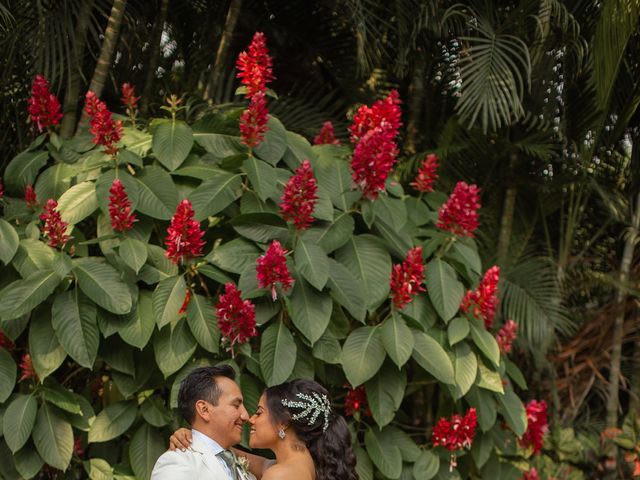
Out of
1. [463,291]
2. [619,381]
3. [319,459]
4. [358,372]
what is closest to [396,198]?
[463,291]

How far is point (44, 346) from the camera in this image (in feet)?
13.1

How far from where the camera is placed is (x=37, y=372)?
3.97 m

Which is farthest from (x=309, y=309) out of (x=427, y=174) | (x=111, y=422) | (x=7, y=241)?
(x=7, y=241)

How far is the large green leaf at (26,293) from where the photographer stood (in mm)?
3801

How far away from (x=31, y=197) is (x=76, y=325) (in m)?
0.74

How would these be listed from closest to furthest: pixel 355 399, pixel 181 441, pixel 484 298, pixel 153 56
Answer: pixel 181 441 < pixel 355 399 < pixel 484 298 < pixel 153 56

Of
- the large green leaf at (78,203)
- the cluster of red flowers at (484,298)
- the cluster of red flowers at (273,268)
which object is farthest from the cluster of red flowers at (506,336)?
the large green leaf at (78,203)

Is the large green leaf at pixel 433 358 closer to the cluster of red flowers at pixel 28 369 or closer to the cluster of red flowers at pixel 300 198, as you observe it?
the cluster of red flowers at pixel 300 198

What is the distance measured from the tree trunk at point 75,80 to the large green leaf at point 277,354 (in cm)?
165

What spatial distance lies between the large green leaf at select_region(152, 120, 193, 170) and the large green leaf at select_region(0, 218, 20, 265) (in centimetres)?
67

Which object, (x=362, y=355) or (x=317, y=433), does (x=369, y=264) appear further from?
(x=317, y=433)

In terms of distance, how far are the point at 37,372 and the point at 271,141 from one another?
1384mm

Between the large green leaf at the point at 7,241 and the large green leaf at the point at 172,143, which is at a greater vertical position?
the large green leaf at the point at 172,143

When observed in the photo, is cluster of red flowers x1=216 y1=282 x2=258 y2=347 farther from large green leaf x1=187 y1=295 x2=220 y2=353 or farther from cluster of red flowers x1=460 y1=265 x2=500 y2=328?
cluster of red flowers x1=460 y1=265 x2=500 y2=328
